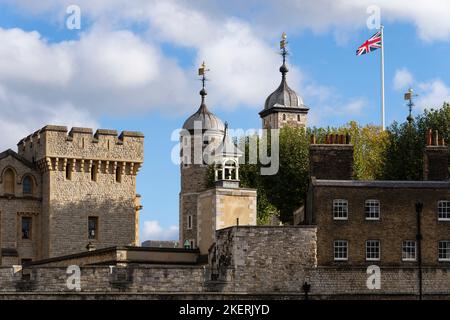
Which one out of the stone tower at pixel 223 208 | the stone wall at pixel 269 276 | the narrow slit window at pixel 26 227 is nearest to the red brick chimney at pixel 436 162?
the stone wall at pixel 269 276

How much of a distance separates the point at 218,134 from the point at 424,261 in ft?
150

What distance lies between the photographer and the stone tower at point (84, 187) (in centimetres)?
8362

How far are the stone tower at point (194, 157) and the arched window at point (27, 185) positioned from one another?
442 inches

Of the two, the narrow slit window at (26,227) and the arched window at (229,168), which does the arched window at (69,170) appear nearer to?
the narrow slit window at (26,227)

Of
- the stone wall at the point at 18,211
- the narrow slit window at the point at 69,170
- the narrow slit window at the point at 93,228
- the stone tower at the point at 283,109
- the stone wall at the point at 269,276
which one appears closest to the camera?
the stone wall at the point at 269,276

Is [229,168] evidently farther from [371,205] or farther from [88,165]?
[371,205]

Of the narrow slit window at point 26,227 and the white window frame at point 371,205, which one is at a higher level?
the white window frame at point 371,205

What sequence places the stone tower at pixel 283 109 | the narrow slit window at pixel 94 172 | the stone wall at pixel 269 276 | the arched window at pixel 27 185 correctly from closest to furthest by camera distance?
1. the stone wall at pixel 269 276
2. the arched window at pixel 27 185
3. the narrow slit window at pixel 94 172
4. the stone tower at pixel 283 109

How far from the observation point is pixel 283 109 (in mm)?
142125

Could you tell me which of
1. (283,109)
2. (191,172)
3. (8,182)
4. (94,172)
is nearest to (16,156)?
(8,182)

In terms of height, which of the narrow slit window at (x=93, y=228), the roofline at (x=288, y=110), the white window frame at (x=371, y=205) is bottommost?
the narrow slit window at (x=93, y=228)

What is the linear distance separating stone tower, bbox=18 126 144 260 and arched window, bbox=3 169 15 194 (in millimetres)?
1935

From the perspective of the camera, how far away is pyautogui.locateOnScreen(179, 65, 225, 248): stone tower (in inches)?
3851
